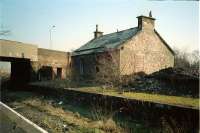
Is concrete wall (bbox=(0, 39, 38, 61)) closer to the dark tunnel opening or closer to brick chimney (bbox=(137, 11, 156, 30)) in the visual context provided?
the dark tunnel opening

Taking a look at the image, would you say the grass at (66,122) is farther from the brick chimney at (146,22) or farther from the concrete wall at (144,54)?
the brick chimney at (146,22)

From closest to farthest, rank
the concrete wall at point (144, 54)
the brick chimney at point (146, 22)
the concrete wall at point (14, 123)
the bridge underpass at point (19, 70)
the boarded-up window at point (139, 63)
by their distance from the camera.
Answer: the concrete wall at point (14, 123) < the concrete wall at point (144, 54) < the boarded-up window at point (139, 63) < the brick chimney at point (146, 22) < the bridge underpass at point (19, 70)

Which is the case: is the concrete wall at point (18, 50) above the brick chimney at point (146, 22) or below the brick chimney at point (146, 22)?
below

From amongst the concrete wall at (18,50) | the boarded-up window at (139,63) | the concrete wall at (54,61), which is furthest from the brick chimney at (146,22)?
the concrete wall at (18,50)

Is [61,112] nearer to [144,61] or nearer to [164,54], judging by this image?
[144,61]

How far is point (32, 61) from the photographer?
31.0 metres

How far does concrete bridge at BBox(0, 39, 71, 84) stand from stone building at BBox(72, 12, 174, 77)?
13.1ft

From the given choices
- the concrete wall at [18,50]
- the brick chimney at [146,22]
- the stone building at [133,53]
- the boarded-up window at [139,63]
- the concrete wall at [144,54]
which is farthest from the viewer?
the concrete wall at [18,50]

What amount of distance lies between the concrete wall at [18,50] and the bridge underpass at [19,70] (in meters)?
1.08

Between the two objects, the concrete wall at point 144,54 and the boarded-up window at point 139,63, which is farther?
the boarded-up window at point 139,63

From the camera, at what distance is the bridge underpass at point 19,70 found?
3127 centimetres

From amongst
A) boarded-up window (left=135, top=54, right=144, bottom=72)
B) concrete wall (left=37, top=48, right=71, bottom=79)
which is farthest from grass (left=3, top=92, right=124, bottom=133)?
concrete wall (left=37, top=48, right=71, bottom=79)

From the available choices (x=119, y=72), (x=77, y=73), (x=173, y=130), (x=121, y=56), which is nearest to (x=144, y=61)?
(x=121, y=56)

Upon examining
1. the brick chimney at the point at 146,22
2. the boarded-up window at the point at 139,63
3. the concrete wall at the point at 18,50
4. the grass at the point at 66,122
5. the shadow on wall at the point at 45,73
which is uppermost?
the brick chimney at the point at 146,22
